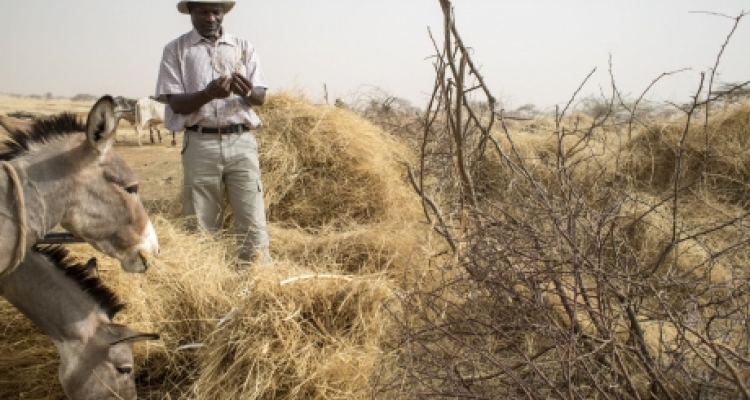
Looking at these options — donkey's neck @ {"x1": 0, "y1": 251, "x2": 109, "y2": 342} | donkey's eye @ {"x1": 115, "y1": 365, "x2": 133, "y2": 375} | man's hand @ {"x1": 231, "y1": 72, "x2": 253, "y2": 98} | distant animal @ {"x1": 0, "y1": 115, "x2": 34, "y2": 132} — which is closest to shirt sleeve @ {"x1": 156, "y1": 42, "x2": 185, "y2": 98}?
man's hand @ {"x1": 231, "y1": 72, "x2": 253, "y2": 98}

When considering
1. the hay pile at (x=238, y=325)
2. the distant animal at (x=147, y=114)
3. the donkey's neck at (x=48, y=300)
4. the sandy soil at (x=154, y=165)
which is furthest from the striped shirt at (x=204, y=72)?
the distant animal at (x=147, y=114)

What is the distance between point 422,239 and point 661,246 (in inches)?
81.4

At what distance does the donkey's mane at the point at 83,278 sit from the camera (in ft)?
9.06

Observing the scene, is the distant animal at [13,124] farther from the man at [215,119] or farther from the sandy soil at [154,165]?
the sandy soil at [154,165]

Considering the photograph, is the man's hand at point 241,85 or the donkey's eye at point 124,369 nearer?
the donkey's eye at point 124,369

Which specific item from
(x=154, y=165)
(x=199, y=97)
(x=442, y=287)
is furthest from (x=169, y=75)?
(x=154, y=165)

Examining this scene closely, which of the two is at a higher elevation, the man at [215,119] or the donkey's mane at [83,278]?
the man at [215,119]

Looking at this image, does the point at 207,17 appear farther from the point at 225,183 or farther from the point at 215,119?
the point at 225,183

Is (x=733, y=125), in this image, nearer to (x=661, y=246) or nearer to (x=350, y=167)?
(x=661, y=246)

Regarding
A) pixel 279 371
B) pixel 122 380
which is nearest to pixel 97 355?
pixel 122 380

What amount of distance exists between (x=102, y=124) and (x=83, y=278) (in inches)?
32.4

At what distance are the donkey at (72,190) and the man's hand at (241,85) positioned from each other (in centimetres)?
124

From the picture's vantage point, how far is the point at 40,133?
2.54m

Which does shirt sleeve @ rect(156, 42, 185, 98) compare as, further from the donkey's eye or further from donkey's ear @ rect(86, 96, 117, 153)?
the donkey's eye
